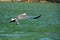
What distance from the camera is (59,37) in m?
24.4

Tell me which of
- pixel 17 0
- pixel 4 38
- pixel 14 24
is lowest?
pixel 17 0

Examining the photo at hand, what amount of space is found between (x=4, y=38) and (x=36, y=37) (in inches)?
94.2

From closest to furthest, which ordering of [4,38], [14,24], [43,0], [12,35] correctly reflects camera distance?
[4,38] < [12,35] < [14,24] < [43,0]

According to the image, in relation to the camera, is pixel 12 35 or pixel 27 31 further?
pixel 27 31

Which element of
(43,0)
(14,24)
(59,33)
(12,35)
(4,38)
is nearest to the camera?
(4,38)

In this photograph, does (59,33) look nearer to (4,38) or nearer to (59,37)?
(59,37)

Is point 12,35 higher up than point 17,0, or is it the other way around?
point 12,35

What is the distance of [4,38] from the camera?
23.6 metres

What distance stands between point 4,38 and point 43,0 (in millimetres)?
122255

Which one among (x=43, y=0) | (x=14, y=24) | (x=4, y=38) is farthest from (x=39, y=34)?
(x=43, y=0)

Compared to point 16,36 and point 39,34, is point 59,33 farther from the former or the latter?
point 16,36

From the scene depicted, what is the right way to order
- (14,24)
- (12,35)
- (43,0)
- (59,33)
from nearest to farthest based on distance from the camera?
(12,35) → (59,33) → (14,24) → (43,0)

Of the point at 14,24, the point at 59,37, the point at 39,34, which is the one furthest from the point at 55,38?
the point at 14,24

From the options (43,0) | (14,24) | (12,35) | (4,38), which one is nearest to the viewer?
(4,38)
